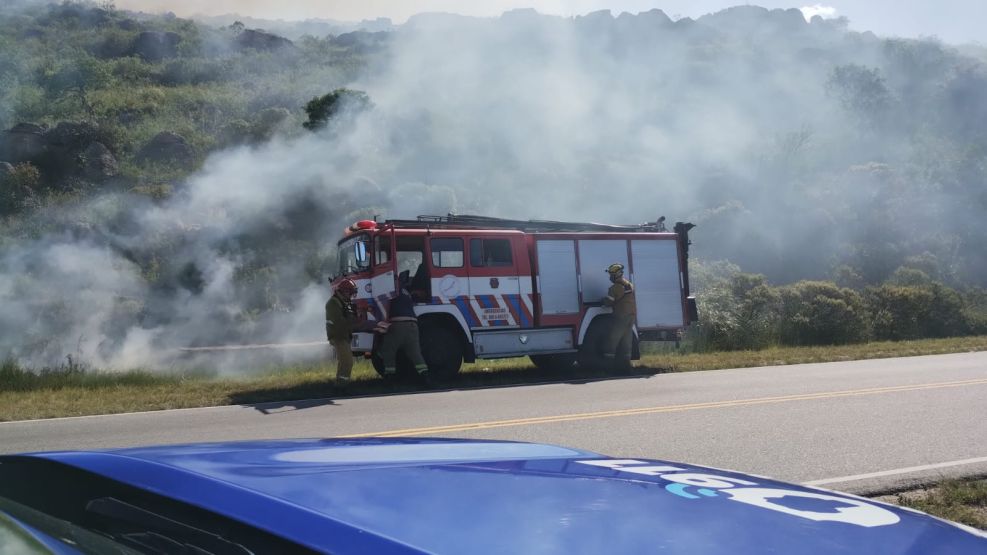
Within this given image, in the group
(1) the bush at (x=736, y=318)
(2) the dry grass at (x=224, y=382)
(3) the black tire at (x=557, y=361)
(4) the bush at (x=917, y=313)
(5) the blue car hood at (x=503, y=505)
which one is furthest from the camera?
(4) the bush at (x=917, y=313)

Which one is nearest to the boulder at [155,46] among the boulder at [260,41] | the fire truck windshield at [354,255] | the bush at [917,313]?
the boulder at [260,41]

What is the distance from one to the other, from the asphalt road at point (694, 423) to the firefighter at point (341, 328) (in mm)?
855

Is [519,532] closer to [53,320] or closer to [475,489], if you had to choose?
[475,489]

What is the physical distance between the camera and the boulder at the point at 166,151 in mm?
41688

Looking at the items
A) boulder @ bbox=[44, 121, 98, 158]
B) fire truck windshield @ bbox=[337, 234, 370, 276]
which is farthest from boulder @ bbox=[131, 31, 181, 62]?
fire truck windshield @ bbox=[337, 234, 370, 276]

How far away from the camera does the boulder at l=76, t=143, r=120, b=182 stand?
3884cm

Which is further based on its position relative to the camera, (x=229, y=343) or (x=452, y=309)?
(x=229, y=343)

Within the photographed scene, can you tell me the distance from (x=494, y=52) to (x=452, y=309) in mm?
90631

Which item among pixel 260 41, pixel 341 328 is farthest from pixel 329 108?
pixel 260 41

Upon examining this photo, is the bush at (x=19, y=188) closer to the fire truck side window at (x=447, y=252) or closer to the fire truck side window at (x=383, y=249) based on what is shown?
the fire truck side window at (x=383, y=249)

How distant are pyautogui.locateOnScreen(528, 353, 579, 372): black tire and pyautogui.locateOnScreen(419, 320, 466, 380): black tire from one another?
2.40 meters

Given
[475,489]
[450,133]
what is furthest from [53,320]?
[450,133]

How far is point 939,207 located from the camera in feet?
137

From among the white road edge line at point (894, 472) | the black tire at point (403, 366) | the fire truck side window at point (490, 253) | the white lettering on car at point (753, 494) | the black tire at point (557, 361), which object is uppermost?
the fire truck side window at point (490, 253)
